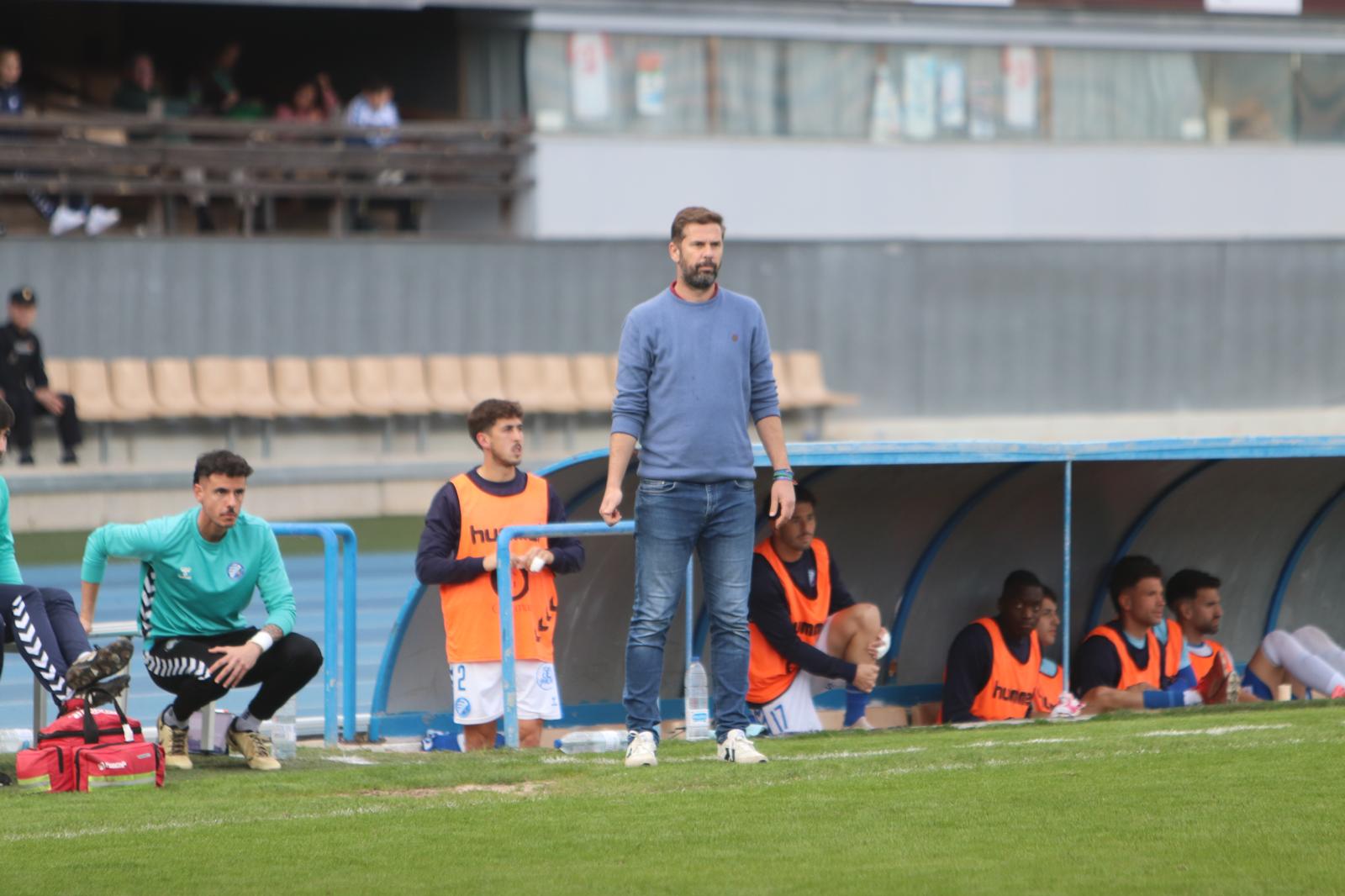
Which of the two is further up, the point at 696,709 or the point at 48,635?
the point at 48,635

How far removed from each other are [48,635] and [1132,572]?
5.39 meters

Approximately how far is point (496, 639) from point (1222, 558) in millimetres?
4718

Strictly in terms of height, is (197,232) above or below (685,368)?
above

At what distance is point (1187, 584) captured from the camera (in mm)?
10453

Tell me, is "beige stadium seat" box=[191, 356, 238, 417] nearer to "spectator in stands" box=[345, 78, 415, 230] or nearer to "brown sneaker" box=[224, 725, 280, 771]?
"spectator in stands" box=[345, 78, 415, 230]

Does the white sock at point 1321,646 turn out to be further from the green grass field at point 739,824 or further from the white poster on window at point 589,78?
the white poster on window at point 589,78

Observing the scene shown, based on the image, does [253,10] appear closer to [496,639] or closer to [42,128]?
[42,128]

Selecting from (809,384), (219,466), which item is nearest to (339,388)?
(809,384)

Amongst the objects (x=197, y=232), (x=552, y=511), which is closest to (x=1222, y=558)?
(x=552, y=511)

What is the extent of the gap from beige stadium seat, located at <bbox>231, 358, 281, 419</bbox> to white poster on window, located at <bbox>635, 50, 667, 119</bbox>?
21.6 feet

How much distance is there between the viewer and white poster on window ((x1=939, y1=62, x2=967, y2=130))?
26359 millimetres

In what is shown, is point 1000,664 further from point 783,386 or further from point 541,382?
point 783,386

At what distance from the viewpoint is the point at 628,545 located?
9711 millimetres

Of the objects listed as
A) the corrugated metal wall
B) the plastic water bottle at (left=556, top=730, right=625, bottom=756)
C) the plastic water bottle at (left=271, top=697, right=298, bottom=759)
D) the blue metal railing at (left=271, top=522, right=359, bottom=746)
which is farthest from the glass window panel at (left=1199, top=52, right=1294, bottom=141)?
the plastic water bottle at (left=271, top=697, right=298, bottom=759)
